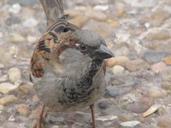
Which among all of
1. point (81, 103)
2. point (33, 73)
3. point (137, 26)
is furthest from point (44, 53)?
point (137, 26)

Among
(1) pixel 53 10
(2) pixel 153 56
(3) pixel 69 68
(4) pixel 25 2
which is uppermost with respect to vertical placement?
(4) pixel 25 2

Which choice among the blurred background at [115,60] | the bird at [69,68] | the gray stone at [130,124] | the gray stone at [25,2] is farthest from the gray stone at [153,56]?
the gray stone at [25,2]

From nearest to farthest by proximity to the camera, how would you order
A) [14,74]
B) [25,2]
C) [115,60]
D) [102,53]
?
[102,53], [14,74], [115,60], [25,2]

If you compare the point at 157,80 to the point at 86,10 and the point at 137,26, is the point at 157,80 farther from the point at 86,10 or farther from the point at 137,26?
the point at 86,10

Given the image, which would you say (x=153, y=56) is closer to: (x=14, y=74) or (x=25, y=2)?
(x=14, y=74)

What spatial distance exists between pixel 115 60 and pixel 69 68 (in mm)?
922

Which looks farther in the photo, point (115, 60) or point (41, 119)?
point (115, 60)

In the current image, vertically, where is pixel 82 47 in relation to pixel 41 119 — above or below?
above

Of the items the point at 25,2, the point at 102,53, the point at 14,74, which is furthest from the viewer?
the point at 25,2

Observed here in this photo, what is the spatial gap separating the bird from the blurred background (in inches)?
13.0

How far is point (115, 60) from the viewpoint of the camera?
392 cm

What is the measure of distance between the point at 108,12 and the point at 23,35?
690 mm

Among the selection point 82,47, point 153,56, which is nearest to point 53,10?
point 153,56

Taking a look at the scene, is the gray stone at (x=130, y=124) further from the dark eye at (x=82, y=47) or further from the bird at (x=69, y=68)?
the dark eye at (x=82, y=47)
